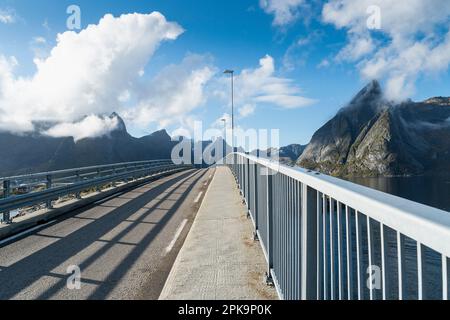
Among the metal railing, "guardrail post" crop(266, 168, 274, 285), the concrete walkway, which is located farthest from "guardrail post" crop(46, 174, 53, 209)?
"guardrail post" crop(266, 168, 274, 285)

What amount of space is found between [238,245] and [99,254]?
8.93ft

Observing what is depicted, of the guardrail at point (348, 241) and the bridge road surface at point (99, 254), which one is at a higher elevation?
the guardrail at point (348, 241)

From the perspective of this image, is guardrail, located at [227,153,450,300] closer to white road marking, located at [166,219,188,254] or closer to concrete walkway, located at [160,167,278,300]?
concrete walkway, located at [160,167,278,300]

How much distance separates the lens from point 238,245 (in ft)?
22.6

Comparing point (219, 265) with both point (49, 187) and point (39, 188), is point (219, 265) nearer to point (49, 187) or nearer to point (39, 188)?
point (49, 187)

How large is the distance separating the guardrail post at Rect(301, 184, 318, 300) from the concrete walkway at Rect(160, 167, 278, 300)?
1.68m

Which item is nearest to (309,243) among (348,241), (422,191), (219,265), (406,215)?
(348,241)

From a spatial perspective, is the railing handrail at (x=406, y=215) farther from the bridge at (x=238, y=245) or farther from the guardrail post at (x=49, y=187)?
the guardrail post at (x=49, y=187)

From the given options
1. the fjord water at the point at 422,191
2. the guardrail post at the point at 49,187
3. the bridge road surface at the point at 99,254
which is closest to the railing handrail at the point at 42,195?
the guardrail post at the point at 49,187

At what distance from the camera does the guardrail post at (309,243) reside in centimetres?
288

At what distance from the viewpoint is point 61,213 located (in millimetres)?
10578

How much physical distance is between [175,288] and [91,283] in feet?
4.36

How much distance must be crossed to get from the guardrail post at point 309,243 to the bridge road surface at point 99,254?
2529mm

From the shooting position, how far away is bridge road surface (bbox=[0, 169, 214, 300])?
192 inches
